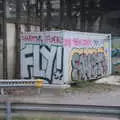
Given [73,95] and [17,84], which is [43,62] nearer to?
[17,84]

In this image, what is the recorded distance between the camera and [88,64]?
2314 centimetres

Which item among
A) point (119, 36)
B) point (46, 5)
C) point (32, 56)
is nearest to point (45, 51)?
point (32, 56)

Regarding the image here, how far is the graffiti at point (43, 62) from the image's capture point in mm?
20453

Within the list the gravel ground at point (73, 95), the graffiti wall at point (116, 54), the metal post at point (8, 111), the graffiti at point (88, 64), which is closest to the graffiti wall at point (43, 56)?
the graffiti at point (88, 64)

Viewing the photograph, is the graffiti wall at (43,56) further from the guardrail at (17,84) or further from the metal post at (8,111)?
the metal post at (8,111)

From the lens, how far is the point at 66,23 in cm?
3025

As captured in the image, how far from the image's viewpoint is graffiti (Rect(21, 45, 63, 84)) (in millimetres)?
20453

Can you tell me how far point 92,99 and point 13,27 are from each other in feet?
25.1

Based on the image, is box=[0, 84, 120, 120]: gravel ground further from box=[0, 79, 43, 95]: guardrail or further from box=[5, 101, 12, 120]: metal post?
box=[5, 101, 12, 120]: metal post

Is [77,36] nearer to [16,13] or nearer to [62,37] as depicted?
[62,37]

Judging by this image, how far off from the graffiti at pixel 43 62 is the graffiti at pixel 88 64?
3.16 ft

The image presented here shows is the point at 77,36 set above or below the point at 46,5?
below

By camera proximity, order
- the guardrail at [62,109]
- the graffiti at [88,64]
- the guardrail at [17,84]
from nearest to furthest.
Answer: the guardrail at [62,109] < the guardrail at [17,84] < the graffiti at [88,64]

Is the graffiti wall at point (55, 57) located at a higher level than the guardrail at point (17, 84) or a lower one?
higher
